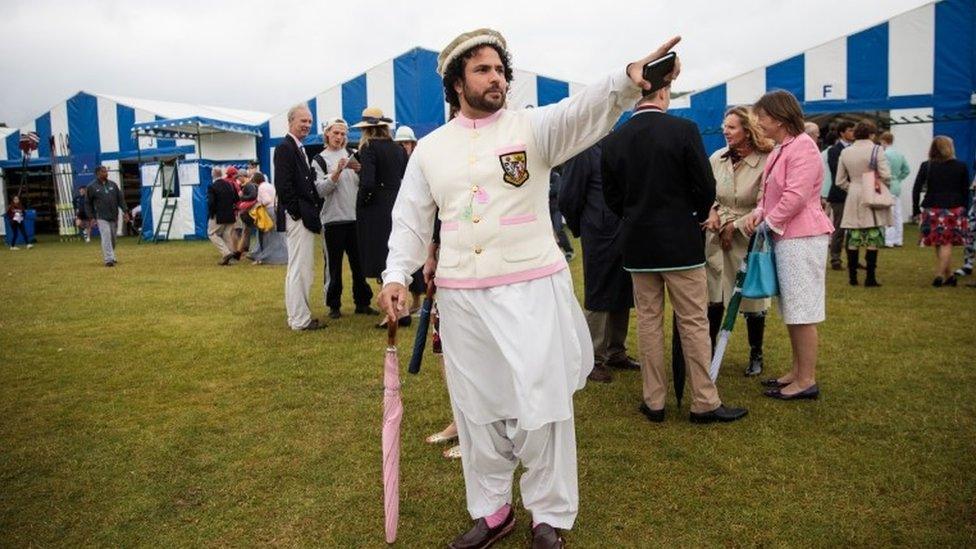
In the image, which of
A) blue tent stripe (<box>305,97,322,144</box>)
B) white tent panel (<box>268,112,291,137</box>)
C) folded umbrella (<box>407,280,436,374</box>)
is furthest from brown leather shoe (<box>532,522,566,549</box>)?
white tent panel (<box>268,112,291,137</box>)

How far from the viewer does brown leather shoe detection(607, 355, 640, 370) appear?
5.43 meters

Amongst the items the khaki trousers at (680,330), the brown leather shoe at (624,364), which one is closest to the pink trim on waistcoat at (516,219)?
the khaki trousers at (680,330)

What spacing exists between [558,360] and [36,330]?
698cm

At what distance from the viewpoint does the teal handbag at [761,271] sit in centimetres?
445

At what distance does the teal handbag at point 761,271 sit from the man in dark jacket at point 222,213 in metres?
11.7

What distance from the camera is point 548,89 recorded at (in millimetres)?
18219

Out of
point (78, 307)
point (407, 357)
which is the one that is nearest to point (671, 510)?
point (407, 357)

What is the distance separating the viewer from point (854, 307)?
Answer: 7285 mm

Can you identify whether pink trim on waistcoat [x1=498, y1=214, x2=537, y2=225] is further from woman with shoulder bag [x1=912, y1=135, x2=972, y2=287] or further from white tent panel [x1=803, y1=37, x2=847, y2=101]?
white tent panel [x1=803, y1=37, x2=847, y2=101]

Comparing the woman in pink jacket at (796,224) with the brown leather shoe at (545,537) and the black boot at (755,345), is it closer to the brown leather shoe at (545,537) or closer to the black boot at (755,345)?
the black boot at (755,345)

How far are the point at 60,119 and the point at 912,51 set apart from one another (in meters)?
26.5

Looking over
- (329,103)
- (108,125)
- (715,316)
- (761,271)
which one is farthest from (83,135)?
(761,271)

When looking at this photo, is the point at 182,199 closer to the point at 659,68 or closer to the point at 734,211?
the point at 734,211

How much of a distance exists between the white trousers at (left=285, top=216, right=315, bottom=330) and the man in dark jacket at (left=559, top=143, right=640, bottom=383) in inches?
119
